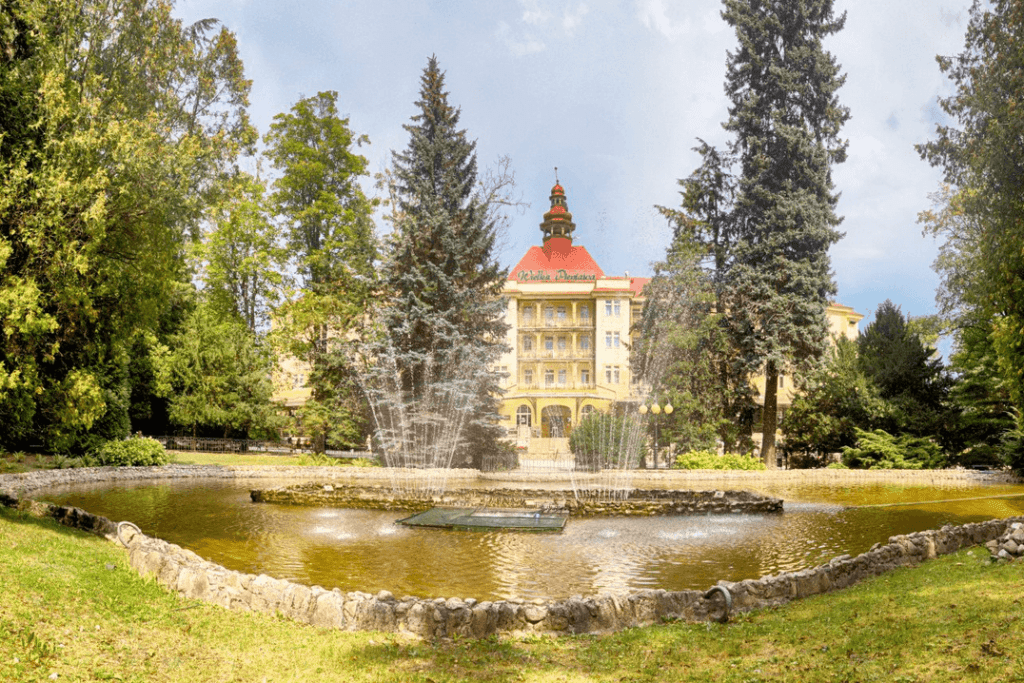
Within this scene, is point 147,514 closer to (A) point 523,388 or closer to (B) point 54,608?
(B) point 54,608

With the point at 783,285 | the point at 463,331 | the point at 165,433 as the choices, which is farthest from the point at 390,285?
the point at 783,285

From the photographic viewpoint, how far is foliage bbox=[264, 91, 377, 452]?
3039 centimetres

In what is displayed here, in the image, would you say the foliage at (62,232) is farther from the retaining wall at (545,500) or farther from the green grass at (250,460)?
the green grass at (250,460)

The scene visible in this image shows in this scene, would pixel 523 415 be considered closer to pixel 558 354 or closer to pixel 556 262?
pixel 558 354

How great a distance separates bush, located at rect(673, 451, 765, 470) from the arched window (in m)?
23.0

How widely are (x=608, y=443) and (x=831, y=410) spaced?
9.79 metres

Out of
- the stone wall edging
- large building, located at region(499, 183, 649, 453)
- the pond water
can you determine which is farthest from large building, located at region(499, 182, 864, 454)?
the stone wall edging

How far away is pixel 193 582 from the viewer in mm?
8484

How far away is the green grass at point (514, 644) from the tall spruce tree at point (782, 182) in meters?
22.7

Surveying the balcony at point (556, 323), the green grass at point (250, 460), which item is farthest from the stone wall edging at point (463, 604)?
the balcony at point (556, 323)

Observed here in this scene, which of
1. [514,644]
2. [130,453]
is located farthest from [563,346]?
[514,644]

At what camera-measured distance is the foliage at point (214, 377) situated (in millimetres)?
31156

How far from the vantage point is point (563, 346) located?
167 ft

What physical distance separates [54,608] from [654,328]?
27255mm
